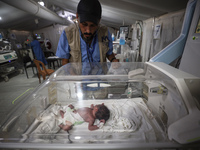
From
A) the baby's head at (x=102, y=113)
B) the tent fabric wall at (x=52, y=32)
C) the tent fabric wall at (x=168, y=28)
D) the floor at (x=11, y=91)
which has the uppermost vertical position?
the tent fabric wall at (x=52, y=32)

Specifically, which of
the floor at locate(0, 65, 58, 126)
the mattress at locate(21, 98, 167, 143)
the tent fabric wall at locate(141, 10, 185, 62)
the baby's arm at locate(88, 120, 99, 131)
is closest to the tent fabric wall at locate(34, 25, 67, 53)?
the floor at locate(0, 65, 58, 126)

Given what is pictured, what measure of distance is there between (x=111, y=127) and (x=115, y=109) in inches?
13.2

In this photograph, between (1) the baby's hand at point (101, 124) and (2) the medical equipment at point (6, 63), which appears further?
(2) the medical equipment at point (6, 63)

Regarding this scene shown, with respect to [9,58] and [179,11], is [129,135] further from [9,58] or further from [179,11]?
[9,58]

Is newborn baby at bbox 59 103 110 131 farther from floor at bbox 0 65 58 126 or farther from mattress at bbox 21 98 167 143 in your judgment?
floor at bbox 0 65 58 126

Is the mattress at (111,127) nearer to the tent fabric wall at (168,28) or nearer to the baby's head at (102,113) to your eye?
the baby's head at (102,113)

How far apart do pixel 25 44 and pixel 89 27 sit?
7.50m

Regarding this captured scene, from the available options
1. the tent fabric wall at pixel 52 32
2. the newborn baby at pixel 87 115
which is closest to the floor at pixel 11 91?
the newborn baby at pixel 87 115

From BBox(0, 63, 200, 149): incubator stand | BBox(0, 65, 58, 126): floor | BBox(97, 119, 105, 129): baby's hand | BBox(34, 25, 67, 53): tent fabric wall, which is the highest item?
BBox(34, 25, 67, 53): tent fabric wall

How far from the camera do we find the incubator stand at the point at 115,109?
1.87 ft

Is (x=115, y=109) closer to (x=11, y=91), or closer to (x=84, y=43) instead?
(x=84, y=43)

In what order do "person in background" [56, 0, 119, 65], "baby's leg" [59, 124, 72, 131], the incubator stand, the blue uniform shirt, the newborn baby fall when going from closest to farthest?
the incubator stand → "baby's leg" [59, 124, 72, 131] → the newborn baby → "person in background" [56, 0, 119, 65] → the blue uniform shirt

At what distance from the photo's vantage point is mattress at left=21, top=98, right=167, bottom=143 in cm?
68

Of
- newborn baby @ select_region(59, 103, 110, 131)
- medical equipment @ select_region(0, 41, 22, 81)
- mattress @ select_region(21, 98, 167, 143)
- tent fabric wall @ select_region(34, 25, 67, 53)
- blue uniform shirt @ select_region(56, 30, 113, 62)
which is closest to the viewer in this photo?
mattress @ select_region(21, 98, 167, 143)
